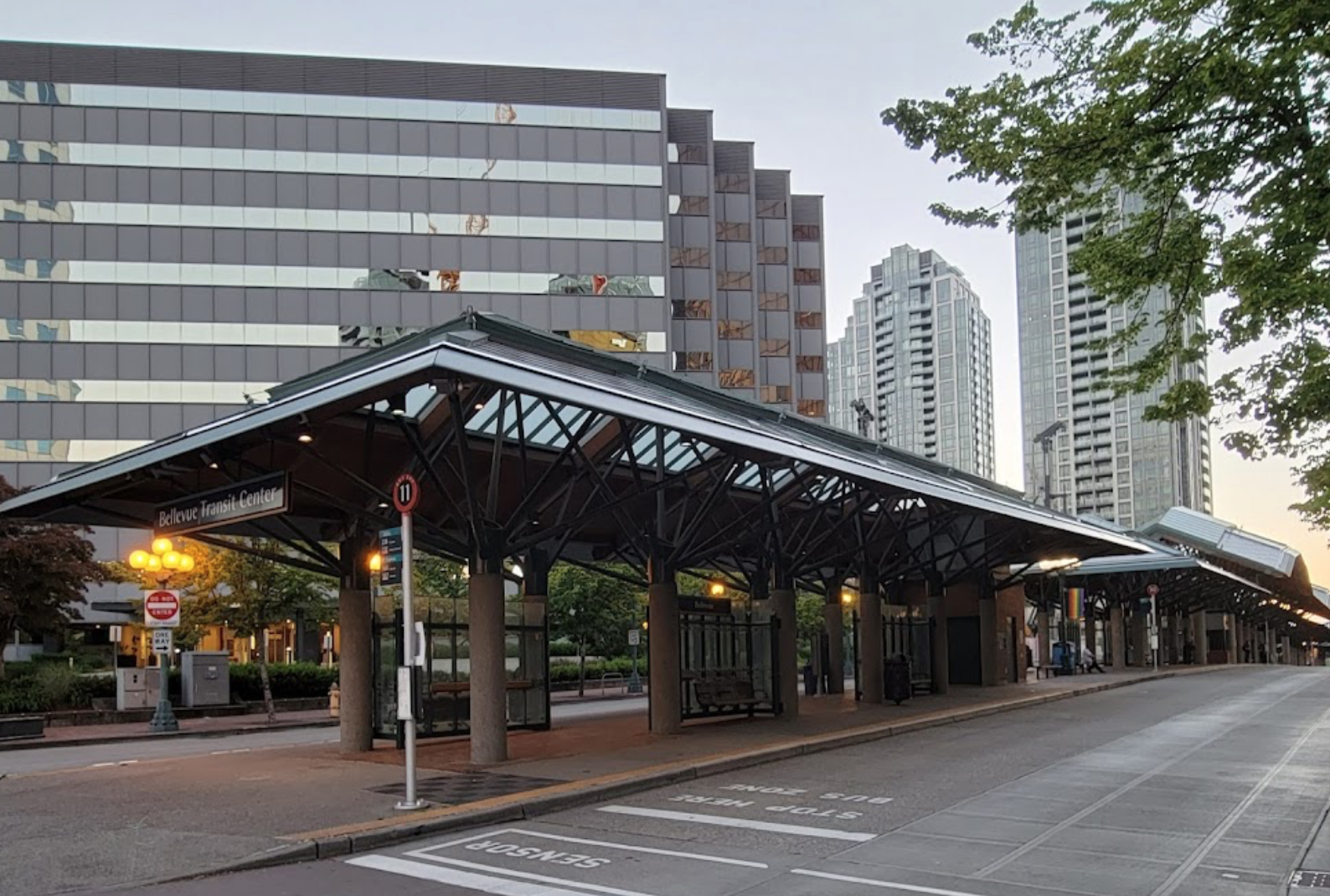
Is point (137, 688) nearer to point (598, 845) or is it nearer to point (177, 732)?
point (177, 732)

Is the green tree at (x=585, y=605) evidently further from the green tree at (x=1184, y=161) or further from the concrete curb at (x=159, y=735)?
the green tree at (x=1184, y=161)

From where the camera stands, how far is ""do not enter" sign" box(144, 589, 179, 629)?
29.1m

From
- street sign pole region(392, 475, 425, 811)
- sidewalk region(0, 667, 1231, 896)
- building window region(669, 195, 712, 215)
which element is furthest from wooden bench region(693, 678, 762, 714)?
building window region(669, 195, 712, 215)

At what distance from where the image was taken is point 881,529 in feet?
117

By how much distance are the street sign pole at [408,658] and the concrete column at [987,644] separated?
30212 millimetres

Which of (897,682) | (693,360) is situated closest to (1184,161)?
(897,682)

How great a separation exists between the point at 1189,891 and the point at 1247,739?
1368 cm

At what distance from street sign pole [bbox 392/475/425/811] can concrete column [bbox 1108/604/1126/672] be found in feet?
178

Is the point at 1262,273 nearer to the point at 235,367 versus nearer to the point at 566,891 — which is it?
the point at 566,891

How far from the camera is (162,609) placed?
29094 mm

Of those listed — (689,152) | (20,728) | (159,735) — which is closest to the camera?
(20,728)

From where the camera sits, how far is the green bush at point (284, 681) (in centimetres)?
3878

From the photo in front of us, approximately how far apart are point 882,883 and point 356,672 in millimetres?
13164

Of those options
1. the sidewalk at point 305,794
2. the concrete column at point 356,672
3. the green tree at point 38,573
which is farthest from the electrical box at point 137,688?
the concrete column at point 356,672
